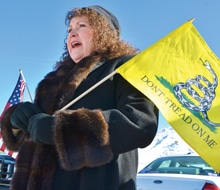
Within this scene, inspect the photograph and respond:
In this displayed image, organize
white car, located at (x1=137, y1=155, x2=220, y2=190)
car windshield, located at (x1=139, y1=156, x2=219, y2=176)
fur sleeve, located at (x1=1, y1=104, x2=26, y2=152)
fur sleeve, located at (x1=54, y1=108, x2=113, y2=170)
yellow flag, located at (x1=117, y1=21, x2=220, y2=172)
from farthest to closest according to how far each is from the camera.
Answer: car windshield, located at (x1=139, y1=156, x2=219, y2=176)
white car, located at (x1=137, y1=155, x2=220, y2=190)
fur sleeve, located at (x1=1, y1=104, x2=26, y2=152)
yellow flag, located at (x1=117, y1=21, x2=220, y2=172)
fur sleeve, located at (x1=54, y1=108, x2=113, y2=170)

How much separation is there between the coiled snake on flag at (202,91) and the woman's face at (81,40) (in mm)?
545

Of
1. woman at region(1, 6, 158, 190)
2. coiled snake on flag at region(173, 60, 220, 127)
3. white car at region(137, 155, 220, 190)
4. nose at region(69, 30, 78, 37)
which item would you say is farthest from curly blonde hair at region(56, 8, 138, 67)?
white car at region(137, 155, 220, 190)

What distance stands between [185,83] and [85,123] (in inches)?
24.3

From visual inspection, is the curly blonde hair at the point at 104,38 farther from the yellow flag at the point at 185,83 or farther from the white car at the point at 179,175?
the white car at the point at 179,175

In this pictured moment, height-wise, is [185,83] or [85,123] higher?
[185,83]

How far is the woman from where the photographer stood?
175 centimetres

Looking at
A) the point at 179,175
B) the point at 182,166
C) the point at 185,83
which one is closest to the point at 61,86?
the point at 185,83

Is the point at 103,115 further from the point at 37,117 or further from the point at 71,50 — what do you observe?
the point at 71,50

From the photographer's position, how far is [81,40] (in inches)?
87.7

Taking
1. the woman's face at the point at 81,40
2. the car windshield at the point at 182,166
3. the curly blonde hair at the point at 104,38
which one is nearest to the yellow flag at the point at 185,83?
the curly blonde hair at the point at 104,38

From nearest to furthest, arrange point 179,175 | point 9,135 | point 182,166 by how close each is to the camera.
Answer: point 9,135
point 179,175
point 182,166

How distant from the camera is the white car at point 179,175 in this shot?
5.08m

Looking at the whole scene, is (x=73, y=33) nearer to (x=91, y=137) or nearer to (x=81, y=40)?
(x=81, y=40)

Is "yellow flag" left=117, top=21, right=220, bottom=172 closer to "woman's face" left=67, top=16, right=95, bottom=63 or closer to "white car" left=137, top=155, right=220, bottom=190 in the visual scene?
"woman's face" left=67, top=16, right=95, bottom=63
